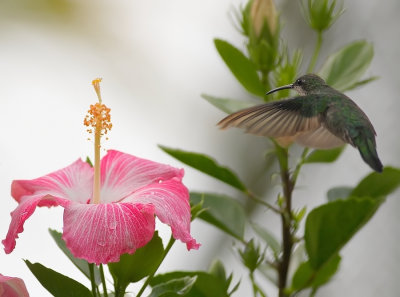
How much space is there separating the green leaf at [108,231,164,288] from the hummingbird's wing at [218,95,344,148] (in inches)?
9.4

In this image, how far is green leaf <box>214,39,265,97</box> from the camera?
1.38 meters

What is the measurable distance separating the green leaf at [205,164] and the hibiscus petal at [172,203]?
283mm

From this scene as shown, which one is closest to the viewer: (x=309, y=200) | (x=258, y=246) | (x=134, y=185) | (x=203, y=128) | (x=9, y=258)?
(x=134, y=185)

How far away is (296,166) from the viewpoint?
132cm

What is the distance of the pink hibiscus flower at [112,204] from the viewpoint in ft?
2.91

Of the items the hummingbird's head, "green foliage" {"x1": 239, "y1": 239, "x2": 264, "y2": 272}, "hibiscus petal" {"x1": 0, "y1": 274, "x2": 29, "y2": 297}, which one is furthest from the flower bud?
"hibiscus petal" {"x1": 0, "y1": 274, "x2": 29, "y2": 297}

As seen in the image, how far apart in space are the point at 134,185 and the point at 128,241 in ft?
0.61

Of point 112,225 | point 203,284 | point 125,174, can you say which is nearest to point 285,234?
point 203,284

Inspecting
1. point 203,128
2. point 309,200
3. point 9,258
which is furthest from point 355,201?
point 203,128

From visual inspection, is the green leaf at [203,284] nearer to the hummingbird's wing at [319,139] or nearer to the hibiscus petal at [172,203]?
the hibiscus petal at [172,203]

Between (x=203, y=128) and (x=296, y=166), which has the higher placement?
(x=296, y=166)

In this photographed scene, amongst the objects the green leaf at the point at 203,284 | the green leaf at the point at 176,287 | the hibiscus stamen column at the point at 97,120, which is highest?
the hibiscus stamen column at the point at 97,120

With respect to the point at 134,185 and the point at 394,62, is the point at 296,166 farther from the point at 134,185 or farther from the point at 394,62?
the point at 394,62

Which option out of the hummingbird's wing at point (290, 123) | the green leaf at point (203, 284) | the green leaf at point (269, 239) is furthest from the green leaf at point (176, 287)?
the green leaf at point (269, 239)
